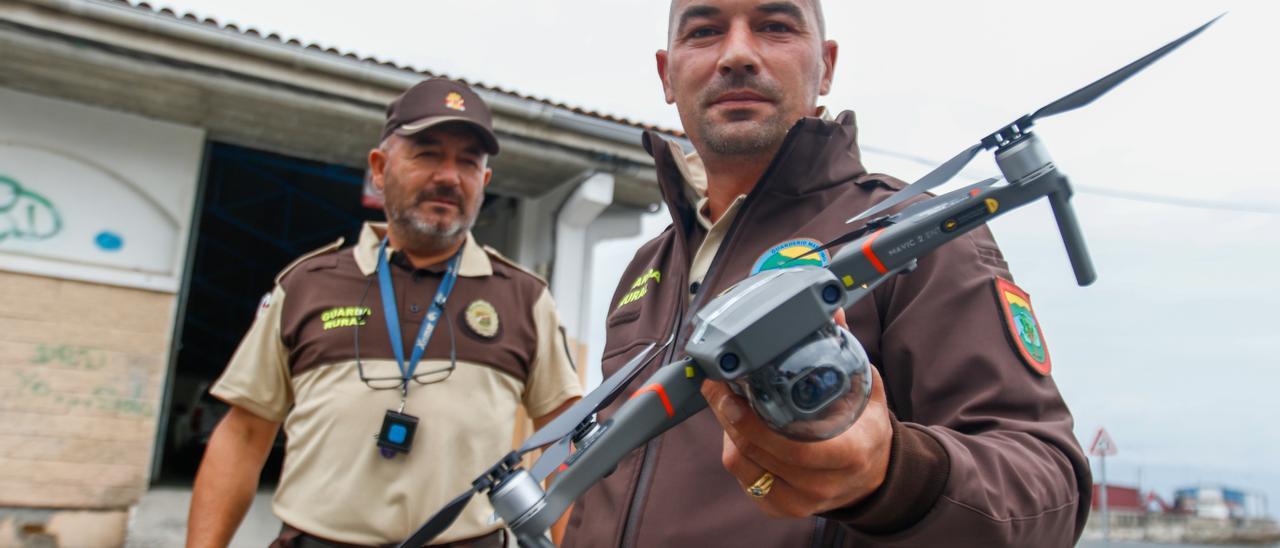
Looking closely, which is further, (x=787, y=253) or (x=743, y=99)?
(x=743, y=99)

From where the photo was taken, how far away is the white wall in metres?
5.84

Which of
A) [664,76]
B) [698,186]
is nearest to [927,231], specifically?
[698,186]

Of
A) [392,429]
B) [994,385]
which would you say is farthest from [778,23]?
[392,429]

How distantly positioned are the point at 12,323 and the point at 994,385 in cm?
635

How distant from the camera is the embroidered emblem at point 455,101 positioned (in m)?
3.11

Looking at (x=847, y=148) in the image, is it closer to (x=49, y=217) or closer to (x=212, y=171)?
(x=49, y=217)

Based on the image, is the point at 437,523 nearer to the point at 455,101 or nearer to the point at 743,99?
the point at 743,99

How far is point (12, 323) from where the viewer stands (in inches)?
223

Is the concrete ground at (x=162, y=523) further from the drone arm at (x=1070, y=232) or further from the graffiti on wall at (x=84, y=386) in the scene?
the drone arm at (x=1070, y=232)

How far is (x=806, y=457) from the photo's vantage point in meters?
0.81

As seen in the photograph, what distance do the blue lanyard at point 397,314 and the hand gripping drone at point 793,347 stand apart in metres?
1.84

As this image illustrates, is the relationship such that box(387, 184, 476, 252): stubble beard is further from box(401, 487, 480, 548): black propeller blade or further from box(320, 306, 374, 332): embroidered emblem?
box(401, 487, 480, 548): black propeller blade

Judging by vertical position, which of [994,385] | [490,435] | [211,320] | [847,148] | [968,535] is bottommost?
[211,320]

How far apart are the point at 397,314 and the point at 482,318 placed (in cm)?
28
